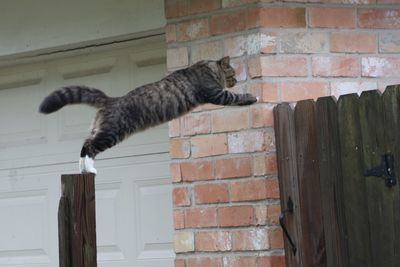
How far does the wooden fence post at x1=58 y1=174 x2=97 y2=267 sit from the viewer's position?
8.51 feet

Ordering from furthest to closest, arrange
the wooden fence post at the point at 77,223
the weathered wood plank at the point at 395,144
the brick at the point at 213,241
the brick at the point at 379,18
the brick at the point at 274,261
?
the brick at the point at 379,18 < the brick at the point at 213,241 < the brick at the point at 274,261 < the weathered wood plank at the point at 395,144 < the wooden fence post at the point at 77,223

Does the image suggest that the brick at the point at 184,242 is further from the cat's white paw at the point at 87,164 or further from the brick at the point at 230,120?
the cat's white paw at the point at 87,164

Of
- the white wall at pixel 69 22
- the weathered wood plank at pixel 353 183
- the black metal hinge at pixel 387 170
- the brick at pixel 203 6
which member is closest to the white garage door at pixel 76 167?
the white wall at pixel 69 22

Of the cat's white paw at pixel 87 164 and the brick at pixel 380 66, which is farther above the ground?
the brick at pixel 380 66

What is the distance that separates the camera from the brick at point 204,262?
3.82 metres

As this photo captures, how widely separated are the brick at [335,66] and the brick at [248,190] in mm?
581

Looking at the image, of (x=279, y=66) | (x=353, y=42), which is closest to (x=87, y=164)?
(x=279, y=66)

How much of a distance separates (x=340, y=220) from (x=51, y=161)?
7.10 feet

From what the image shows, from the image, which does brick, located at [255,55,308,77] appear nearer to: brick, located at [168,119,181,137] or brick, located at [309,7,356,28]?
brick, located at [309,7,356,28]

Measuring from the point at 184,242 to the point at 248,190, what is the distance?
Result: 1.31ft

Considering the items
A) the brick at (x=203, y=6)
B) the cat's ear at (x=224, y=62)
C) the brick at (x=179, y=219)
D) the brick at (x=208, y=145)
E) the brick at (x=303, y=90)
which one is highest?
the brick at (x=203, y=6)

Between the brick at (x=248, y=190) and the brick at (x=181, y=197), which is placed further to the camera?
the brick at (x=181, y=197)

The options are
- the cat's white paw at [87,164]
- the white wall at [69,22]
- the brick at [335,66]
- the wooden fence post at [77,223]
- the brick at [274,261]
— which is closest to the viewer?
the wooden fence post at [77,223]

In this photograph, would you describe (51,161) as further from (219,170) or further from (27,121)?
(219,170)
